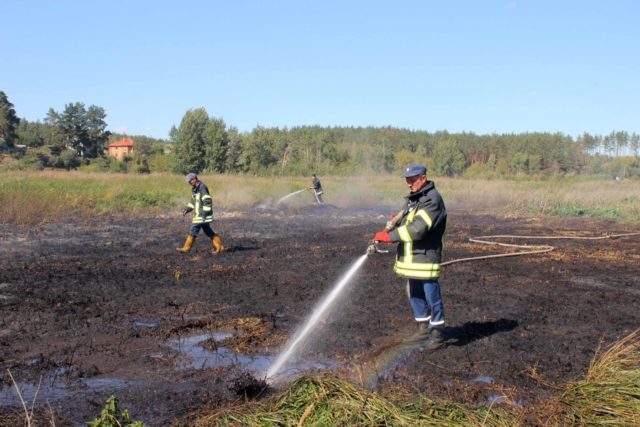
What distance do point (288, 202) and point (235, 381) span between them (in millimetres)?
28959

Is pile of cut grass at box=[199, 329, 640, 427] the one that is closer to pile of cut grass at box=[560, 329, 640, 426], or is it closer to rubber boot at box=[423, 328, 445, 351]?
pile of cut grass at box=[560, 329, 640, 426]

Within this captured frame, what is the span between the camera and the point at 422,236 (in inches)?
256

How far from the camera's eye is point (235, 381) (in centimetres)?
551

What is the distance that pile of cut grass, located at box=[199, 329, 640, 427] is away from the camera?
3.87m

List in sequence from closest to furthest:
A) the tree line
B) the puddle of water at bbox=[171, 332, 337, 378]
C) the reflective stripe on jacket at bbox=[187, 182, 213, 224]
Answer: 1. the puddle of water at bbox=[171, 332, 337, 378]
2. the reflective stripe on jacket at bbox=[187, 182, 213, 224]
3. the tree line

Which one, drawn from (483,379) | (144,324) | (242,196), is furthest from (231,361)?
(242,196)

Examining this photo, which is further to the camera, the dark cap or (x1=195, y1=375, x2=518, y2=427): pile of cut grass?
the dark cap

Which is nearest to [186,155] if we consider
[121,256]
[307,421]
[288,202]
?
[288,202]

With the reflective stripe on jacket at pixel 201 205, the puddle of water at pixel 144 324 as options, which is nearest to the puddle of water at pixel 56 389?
the puddle of water at pixel 144 324

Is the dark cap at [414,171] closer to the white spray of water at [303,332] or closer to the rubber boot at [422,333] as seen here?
the white spray of water at [303,332]

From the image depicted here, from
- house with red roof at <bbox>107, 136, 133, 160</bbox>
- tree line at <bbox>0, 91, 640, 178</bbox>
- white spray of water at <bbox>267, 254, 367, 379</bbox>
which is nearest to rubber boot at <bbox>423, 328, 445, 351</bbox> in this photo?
white spray of water at <bbox>267, 254, 367, 379</bbox>

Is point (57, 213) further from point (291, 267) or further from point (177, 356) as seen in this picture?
point (177, 356)

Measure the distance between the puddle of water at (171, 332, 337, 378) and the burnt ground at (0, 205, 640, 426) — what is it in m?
0.03

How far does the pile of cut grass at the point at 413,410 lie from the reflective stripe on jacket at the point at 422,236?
6.99ft
